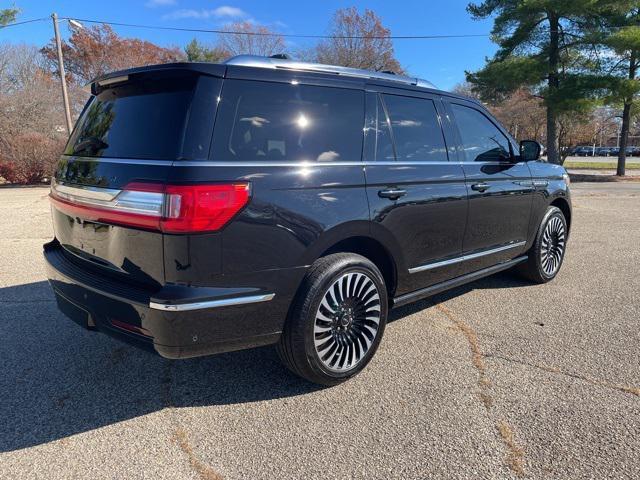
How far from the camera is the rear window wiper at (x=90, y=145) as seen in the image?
283 cm

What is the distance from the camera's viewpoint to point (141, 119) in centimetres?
264

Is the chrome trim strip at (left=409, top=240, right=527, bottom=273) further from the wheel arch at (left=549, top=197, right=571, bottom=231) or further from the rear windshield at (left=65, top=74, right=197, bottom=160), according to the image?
the rear windshield at (left=65, top=74, right=197, bottom=160)

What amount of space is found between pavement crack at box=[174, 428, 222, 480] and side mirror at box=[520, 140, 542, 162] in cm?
382

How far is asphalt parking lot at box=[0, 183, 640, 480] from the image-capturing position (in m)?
2.27

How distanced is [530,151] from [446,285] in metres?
1.77

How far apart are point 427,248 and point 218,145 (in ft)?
5.81

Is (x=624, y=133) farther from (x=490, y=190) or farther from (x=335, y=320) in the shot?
(x=335, y=320)

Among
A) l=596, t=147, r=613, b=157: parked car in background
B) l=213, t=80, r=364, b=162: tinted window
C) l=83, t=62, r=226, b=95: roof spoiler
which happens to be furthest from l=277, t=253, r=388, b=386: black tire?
l=596, t=147, r=613, b=157: parked car in background

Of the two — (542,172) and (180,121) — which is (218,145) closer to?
(180,121)

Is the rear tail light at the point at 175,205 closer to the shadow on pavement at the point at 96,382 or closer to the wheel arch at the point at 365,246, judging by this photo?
the wheel arch at the point at 365,246

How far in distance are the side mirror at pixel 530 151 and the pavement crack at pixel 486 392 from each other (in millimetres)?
1652

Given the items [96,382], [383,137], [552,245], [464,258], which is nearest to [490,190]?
[464,258]

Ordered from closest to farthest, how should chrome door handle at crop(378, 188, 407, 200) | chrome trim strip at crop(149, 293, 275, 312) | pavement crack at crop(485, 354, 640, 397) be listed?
chrome trim strip at crop(149, 293, 275, 312)
pavement crack at crop(485, 354, 640, 397)
chrome door handle at crop(378, 188, 407, 200)

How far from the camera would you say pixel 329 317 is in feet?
9.42
